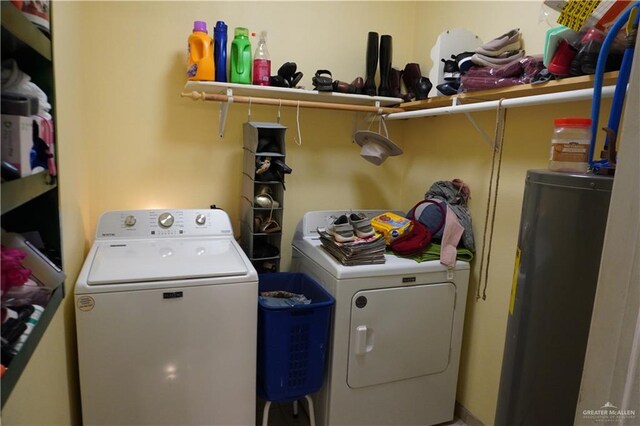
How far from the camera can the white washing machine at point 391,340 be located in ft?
6.27

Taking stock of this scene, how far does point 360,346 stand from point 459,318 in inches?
22.4

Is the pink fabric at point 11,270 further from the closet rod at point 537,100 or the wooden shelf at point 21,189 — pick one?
the closet rod at point 537,100

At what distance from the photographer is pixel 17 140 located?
2.88ft

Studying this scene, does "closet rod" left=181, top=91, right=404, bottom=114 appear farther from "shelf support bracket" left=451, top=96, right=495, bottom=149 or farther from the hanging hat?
"shelf support bracket" left=451, top=96, right=495, bottom=149

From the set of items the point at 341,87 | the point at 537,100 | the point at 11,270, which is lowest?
the point at 11,270

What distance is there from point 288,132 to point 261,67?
0.47 m

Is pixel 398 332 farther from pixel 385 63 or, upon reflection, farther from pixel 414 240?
pixel 385 63

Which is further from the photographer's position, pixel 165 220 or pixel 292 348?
pixel 165 220

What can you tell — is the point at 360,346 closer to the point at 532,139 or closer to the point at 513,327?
the point at 513,327

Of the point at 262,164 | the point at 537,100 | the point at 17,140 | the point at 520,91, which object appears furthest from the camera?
the point at 262,164

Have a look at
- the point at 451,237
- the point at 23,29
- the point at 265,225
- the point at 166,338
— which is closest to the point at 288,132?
the point at 265,225

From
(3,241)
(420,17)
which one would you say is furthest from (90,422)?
(420,17)

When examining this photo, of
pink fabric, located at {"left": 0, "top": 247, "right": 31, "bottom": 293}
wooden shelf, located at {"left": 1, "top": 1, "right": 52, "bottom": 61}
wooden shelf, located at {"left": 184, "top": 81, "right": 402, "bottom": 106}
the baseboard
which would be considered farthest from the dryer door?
wooden shelf, located at {"left": 1, "top": 1, "right": 52, "bottom": 61}

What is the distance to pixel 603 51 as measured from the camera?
117cm
